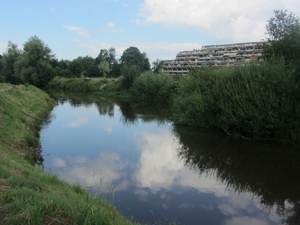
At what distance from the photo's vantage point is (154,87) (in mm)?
48312

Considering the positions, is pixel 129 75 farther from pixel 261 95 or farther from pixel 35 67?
pixel 261 95

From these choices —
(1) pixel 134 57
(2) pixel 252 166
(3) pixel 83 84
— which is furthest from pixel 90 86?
(2) pixel 252 166

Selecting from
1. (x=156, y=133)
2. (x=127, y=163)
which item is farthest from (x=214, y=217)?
(x=156, y=133)

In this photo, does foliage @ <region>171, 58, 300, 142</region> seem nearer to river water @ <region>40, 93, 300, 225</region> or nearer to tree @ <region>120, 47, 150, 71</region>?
river water @ <region>40, 93, 300, 225</region>

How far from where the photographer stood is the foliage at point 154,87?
46906 mm

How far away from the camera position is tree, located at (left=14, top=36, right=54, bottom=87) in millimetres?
61906

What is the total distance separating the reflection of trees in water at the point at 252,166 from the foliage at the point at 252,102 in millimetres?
1082

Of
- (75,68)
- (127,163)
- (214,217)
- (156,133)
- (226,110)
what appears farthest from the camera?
(75,68)

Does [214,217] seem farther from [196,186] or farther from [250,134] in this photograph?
[250,134]

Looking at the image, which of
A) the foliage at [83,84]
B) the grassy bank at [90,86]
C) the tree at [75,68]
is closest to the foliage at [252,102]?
the grassy bank at [90,86]

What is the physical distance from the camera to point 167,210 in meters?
9.20

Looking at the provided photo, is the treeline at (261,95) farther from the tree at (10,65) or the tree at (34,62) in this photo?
the tree at (10,65)

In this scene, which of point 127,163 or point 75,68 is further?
point 75,68

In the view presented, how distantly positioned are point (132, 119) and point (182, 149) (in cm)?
1197
